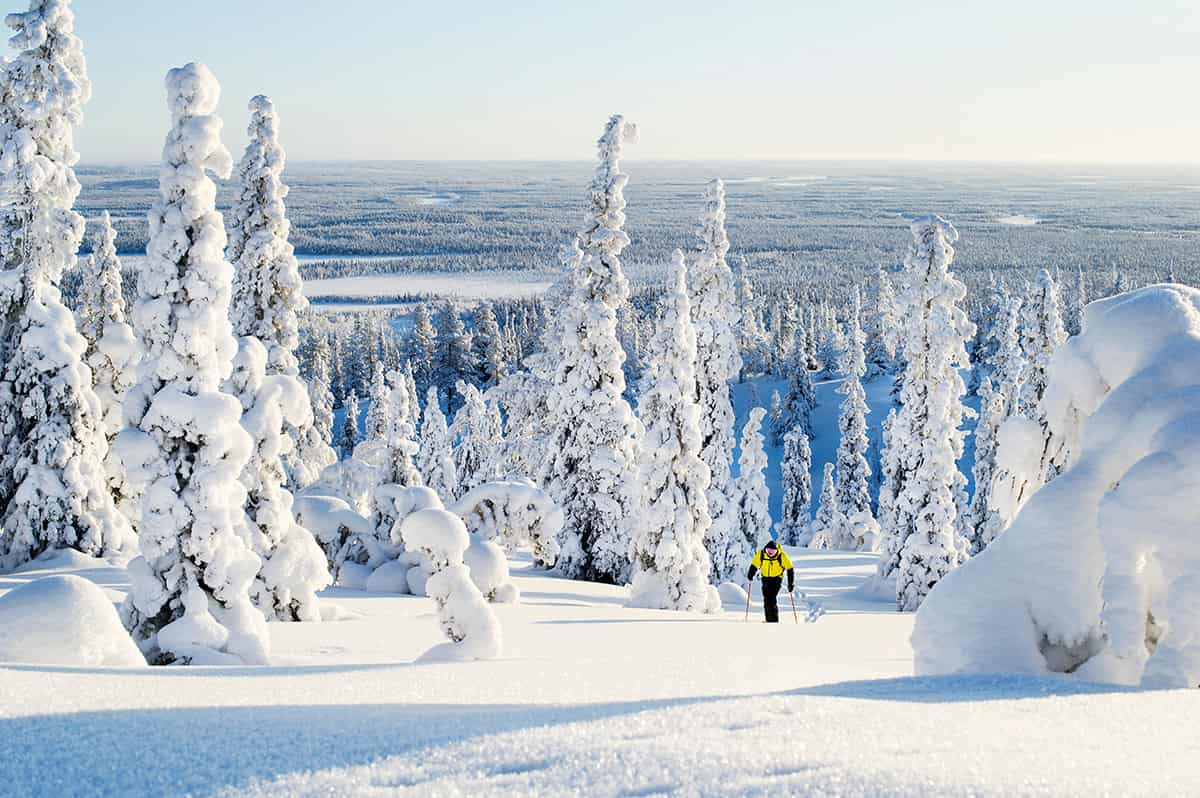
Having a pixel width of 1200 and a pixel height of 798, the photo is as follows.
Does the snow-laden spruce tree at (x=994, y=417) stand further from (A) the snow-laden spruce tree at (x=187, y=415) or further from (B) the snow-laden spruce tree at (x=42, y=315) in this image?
(A) the snow-laden spruce tree at (x=187, y=415)

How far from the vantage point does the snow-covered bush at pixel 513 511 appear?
25594 millimetres

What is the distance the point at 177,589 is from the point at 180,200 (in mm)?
4677

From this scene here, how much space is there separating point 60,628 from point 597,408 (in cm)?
2060

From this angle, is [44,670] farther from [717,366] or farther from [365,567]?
[717,366]

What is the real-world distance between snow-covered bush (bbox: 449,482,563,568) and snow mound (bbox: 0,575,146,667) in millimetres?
16408

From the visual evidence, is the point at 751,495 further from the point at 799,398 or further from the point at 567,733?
the point at 799,398

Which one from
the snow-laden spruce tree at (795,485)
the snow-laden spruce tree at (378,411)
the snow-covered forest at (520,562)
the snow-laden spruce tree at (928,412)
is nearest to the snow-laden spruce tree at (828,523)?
the snow-laden spruce tree at (795,485)

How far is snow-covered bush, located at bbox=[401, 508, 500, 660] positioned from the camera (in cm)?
1043

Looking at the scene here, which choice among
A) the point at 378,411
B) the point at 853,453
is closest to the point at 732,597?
the point at 378,411

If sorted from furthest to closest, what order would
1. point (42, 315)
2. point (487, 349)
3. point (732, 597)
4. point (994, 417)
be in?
point (487, 349)
point (994, 417)
point (732, 597)
point (42, 315)

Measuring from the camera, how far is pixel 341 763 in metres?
4.63

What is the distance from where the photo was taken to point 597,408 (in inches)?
1134

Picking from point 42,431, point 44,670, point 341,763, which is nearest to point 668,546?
point 42,431

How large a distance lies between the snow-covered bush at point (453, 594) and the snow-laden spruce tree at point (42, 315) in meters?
13.3
